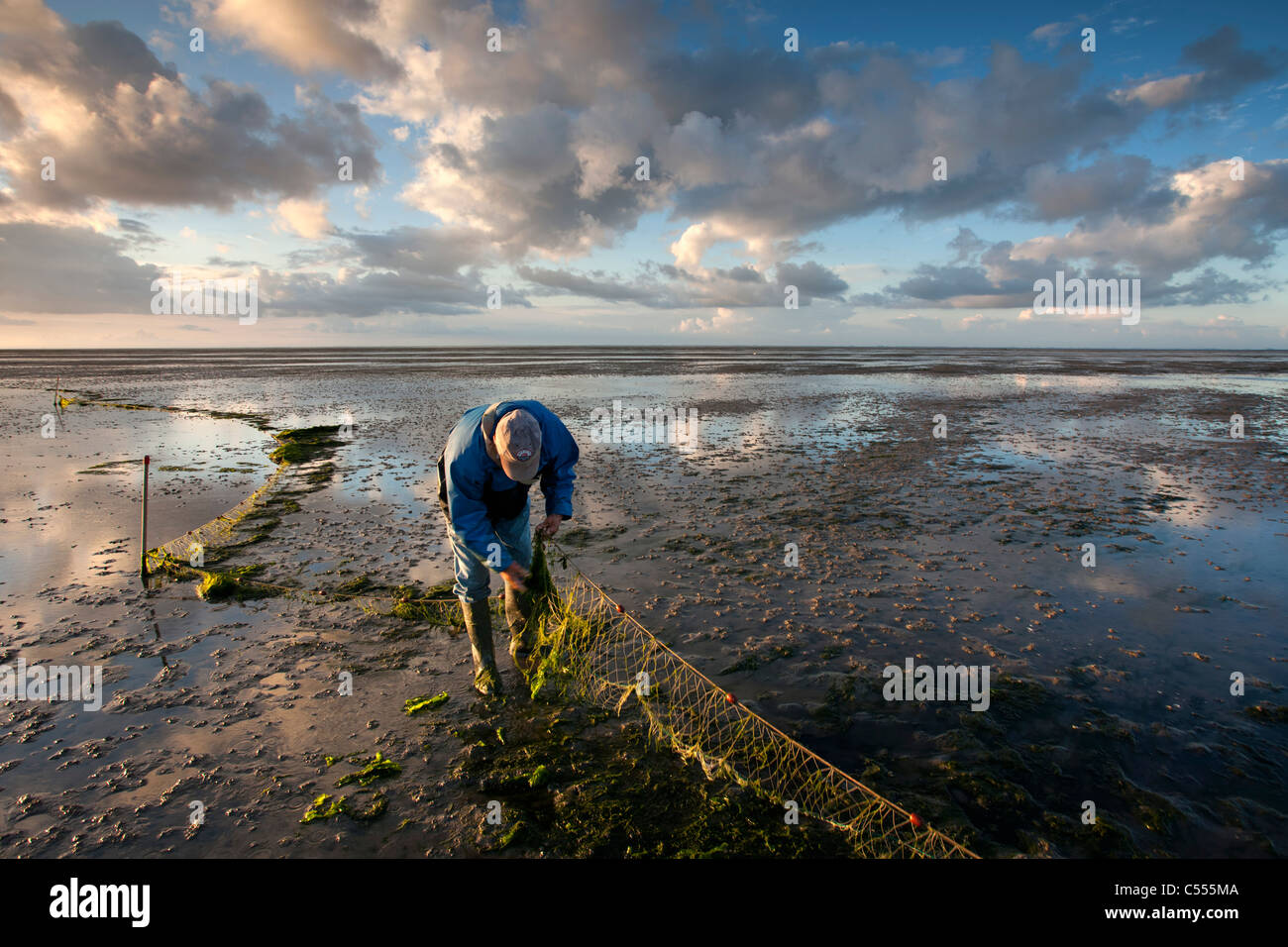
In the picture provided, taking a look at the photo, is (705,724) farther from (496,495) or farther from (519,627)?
(496,495)

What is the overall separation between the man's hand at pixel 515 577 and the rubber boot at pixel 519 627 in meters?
0.06

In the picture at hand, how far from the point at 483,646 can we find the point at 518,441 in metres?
2.11

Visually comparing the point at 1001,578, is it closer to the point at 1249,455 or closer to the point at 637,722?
the point at 637,722

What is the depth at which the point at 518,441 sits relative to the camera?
4.34m

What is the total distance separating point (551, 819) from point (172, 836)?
2.38m

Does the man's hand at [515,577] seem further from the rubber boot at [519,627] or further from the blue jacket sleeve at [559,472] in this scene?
the blue jacket sleeve at [559,472]

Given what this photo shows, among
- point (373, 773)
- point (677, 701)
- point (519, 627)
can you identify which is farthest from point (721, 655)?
point (373, 773)

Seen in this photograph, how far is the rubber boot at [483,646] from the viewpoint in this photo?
5.15 meters

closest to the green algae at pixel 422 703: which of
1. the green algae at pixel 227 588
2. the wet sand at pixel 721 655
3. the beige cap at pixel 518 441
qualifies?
the wet sand at pixel 721 655

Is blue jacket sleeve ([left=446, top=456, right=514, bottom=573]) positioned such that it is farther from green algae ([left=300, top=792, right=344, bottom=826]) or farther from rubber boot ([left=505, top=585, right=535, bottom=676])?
green algae ([left=300, top=792, right=344, bottom=826])

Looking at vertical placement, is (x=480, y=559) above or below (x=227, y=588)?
above

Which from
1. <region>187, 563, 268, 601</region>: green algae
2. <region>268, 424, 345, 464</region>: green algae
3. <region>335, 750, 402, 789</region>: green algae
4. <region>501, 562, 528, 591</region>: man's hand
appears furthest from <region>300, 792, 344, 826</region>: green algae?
<region>268, 424, 345, 464</region>: green algae
